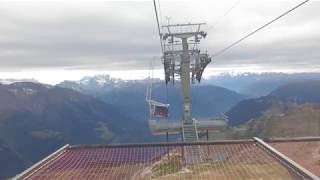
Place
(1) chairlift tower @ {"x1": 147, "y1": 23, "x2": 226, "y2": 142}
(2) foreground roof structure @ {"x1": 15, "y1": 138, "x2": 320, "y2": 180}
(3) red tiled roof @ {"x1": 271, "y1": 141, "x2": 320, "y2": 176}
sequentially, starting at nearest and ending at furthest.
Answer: (2) foreground roof structure @ {"x1": 15, "y1": 138, "x2": 320, "y2": 180} → (3) red tiled roof @ {"x1": 271, "y1": 141, "x2": 320, "y2": 176} → (1) chairlift tower @ {"x1": 147, "y1": 23, "x2": 226, "y2": 142}

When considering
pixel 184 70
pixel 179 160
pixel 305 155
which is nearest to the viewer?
pixel 179 160

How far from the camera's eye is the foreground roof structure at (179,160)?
508 inches

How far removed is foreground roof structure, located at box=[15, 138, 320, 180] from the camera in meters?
12.9

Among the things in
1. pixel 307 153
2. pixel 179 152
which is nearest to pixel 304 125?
pixel 307 153

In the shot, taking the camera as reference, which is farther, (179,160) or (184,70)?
(184,70)

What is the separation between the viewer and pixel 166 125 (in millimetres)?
54156

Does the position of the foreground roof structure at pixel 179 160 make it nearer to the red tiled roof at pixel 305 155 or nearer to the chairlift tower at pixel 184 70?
the red tiled roof at pixel 305 155

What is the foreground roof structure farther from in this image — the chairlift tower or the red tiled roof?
the chairlift tower

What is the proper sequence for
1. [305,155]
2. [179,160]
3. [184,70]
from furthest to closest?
[184,70], [305,155], [179,160]

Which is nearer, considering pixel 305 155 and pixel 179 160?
pixel 179 160

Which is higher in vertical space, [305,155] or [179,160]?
[179,160]

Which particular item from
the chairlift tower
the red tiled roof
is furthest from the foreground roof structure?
the chairlift tower

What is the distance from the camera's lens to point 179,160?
1598 cm

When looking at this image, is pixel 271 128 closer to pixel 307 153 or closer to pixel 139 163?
pixel 307 153
